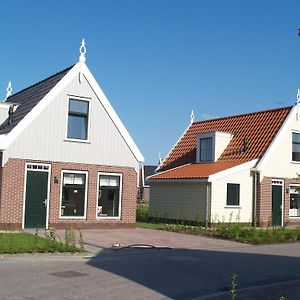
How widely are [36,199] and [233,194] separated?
36.0 feet

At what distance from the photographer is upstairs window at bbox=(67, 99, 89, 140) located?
2350 centimetres

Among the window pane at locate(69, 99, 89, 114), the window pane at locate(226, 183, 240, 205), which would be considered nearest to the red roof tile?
the window pane at locate(226, 183, 240, 205)

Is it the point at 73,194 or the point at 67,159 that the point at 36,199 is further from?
the point at 67,159

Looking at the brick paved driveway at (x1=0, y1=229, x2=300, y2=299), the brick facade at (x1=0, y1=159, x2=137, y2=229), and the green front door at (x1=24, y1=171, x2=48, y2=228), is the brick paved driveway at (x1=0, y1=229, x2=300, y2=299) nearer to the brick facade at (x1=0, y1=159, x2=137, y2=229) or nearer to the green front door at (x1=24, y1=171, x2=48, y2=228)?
the green front door at (x1=24, y1=171, x2=48, y2=228)

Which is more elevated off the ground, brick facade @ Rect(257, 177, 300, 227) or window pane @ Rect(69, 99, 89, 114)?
window pane @ Rect(69, 99, 89, 114)

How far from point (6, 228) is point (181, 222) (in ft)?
35.3

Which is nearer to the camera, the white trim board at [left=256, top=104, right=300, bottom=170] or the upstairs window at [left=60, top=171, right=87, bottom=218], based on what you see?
the upstairs window at [left=60, top=171, right=87, bottom=218]

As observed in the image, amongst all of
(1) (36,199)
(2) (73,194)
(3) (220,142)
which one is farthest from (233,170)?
(1) (36,199)

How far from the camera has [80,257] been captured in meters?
15.2

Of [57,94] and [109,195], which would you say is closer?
[57,94]

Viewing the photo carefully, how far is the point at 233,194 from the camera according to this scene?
93.7 feet

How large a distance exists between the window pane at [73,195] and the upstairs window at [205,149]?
10763 mm

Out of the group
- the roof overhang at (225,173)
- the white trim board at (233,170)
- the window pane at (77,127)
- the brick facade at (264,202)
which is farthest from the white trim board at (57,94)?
the brick facade at (264,202)

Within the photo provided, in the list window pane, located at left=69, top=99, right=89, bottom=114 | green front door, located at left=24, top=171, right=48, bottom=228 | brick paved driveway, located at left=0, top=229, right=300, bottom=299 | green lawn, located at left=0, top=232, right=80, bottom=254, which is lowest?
brick paved driveway, located at left=0, top=229, right=300, bottom=299
